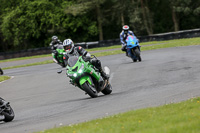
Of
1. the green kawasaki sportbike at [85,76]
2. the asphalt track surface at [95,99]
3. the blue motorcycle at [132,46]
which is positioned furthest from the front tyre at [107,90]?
the blue motorcycle at [132,46]

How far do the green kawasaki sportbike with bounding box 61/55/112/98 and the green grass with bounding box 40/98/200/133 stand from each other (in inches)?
146

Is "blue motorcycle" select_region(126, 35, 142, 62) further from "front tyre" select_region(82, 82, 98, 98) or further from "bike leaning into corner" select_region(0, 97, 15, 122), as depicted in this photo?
"bike leaning into corner" select_region(0, 97, 15, 122)

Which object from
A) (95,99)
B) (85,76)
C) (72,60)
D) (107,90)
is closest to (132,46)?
(107,90)

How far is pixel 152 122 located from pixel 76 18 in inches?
2049

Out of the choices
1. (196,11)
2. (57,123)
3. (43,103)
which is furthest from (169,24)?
(57,123)

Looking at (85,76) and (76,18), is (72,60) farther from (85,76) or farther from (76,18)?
(76,18)

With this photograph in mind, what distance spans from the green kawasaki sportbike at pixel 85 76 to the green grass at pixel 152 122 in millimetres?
3718

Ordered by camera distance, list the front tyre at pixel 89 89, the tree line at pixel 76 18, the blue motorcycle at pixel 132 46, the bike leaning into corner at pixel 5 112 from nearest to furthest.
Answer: the bike leaning into corner at pixel 5 112
the front tyre at pixel 89 89
the blue motorcycle at pixel 132 46
the tree line at pixel 76 18

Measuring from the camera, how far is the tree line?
56.7m

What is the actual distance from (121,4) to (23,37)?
12673 mm

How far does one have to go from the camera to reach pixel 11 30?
58.7 metres

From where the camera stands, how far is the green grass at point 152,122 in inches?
246

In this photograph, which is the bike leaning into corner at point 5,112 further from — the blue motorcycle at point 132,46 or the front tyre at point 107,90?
the blue motorcycle at point 132,46

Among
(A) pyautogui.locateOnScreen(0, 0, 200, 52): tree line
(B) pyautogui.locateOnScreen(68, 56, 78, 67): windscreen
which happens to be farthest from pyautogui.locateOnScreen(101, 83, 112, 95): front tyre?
(A) pyautogui.locateOnScreen(0, 0, 200, 52): tree line
